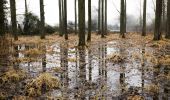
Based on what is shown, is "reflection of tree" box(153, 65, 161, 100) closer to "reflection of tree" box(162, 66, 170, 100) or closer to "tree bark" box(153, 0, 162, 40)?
"reflection of tree" box(162, 66, 170, 100)

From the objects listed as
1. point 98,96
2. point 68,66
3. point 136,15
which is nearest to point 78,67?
point 68,66

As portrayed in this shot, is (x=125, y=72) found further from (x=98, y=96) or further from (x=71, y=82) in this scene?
(x=98, y=96)

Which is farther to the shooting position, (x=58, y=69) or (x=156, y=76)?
(x=58, y=69)

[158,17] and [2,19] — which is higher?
[158,17]

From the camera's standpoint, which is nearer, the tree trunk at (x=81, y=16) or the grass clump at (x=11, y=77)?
the grass clump at (x=11, y=77)

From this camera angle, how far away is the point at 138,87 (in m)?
7.32

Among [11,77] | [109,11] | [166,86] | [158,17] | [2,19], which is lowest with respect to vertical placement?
[166,86]

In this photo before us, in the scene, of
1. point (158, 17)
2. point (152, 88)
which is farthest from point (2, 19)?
point (158, 17)

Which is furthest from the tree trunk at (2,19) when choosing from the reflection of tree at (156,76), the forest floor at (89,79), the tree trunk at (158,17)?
the tree trunk at (158,17)

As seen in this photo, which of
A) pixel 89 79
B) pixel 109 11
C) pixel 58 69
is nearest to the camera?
pixel 89 79

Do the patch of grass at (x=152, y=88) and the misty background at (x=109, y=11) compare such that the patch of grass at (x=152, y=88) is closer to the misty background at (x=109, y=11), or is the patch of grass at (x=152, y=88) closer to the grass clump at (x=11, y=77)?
the grass clump at (x=11, y=77)

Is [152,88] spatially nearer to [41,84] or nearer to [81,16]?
[41,84]

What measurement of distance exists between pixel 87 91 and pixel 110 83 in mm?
980

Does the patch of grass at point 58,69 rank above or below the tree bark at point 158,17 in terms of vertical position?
below
